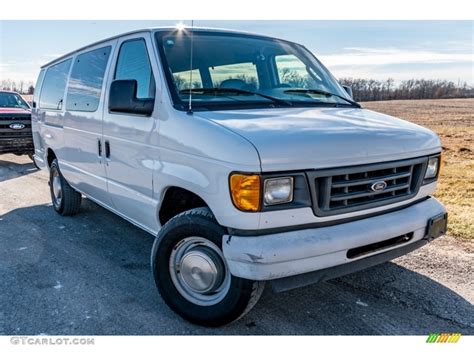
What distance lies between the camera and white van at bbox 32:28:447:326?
255 centimetres

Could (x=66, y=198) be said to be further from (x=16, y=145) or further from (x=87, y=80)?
(x=16, y=145)

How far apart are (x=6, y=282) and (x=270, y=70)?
307 centimetres

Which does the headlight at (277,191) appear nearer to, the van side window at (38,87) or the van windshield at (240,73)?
the van windshield at (240,73)

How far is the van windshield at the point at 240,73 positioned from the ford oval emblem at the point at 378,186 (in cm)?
99

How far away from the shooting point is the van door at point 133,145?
3.40 m

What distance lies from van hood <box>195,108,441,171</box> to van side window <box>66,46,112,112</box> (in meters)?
1.82

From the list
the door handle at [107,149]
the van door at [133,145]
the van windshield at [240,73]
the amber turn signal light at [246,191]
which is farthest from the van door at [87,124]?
the amber turn signal light at [246,191]

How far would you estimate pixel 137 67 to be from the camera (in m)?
3.66

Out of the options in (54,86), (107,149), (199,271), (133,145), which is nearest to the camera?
(199,271)

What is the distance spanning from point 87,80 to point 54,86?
155cm

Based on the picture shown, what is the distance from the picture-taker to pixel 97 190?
450cm

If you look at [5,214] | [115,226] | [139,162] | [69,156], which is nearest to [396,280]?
[139,162]

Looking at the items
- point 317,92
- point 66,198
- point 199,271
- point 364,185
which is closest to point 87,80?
point 66,198

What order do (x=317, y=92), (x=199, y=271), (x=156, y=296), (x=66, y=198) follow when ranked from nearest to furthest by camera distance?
(x=199, y=271), (x=156, y=296), (x=317, y=92), (x=66, y=198)
